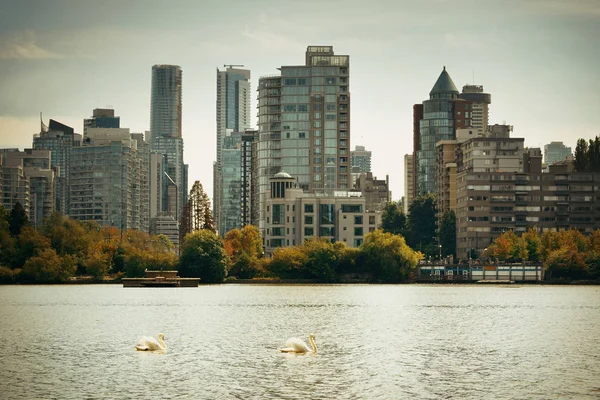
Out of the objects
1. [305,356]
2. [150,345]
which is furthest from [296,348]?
[150,345]

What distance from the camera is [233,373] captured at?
64875mm

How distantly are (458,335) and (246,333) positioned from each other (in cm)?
1748

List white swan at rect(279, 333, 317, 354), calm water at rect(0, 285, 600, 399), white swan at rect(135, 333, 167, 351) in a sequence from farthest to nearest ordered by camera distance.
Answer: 1. white swan at rect(135, 333, 167, 351)
2. white swan at rect(279, 333, 317, 354)
3. calm water at rect(0, 285, 600, 399)

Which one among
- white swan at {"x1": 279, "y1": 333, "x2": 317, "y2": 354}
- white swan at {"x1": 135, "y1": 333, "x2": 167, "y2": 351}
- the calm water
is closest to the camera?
the calm water

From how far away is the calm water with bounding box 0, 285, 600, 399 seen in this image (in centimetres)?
5875

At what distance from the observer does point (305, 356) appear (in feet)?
244

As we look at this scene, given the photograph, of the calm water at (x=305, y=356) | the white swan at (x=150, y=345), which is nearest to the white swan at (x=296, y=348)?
the calm water at (x=305, y=356)

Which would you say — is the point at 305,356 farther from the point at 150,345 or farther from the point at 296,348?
the point at 150,345

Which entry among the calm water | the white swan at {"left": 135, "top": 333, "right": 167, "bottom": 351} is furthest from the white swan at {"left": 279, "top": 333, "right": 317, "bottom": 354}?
the white swan at {"left": 135, "top": 333, "right": 167, "bottom": 351}

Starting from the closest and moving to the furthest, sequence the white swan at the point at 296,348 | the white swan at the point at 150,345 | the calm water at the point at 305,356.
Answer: the calm water at the point at 305,356 → the white swan at the point at 296,348 → the white swan at the point at 150,345

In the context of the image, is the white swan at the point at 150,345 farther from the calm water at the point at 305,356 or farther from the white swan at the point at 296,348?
the white swan at the point at 296,348

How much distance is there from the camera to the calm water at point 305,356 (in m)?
58.8

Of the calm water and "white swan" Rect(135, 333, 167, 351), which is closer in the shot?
the calm water

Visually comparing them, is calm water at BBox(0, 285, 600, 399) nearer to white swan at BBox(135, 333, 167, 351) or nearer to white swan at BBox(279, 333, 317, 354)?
white swan at BBox(279, 333, 317, 354)
